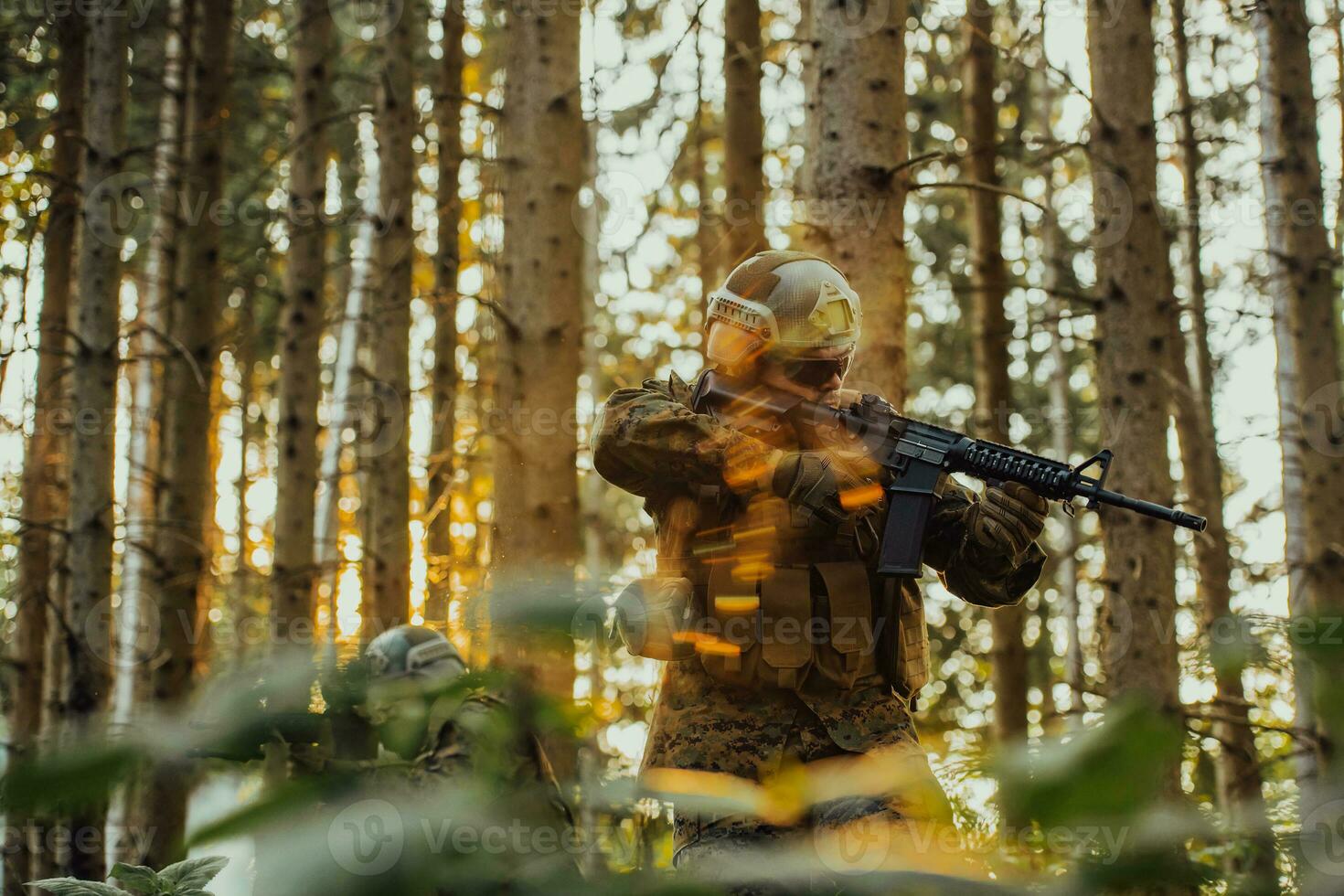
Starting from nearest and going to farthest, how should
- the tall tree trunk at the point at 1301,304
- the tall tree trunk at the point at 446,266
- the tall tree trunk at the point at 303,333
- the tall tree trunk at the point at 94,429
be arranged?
the tall tree trunk at the point at 94,429, the tall tree trunk at the point at 1301,304, the tall tree trunk at the point at 303,333, the tall tree trunk at the point at 446,266

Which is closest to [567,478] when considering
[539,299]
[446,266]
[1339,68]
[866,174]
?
[539,299]

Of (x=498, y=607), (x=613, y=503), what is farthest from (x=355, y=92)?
(x=498, y=607)

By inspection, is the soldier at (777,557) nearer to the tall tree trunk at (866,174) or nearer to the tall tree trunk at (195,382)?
the tall tree trunk at (866,174)

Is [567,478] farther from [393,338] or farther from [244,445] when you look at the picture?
[244,445]

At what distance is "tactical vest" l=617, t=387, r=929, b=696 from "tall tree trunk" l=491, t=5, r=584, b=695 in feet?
8.54

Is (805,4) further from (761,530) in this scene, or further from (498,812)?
(498,812)

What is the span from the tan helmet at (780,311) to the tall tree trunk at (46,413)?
5625 mm

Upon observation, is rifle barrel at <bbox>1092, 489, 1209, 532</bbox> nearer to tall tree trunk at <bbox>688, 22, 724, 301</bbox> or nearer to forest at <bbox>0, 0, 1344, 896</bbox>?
forest at <bbox>0, 0, 1344, 896</bbox>

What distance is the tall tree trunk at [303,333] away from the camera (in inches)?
354

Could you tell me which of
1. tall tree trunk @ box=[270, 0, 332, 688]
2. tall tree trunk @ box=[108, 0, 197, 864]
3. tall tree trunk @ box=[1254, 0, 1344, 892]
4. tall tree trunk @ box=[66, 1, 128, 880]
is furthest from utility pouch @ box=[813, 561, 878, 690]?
tall tree trunk @ box=[270, 0, 332, 688]

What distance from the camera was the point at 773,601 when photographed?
3.91 meters

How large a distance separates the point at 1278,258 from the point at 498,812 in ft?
25.3

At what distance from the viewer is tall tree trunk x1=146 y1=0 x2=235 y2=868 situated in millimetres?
7793

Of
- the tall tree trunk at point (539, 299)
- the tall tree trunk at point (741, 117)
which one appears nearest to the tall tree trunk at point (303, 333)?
the tall tree trunk at point (539, 299)
